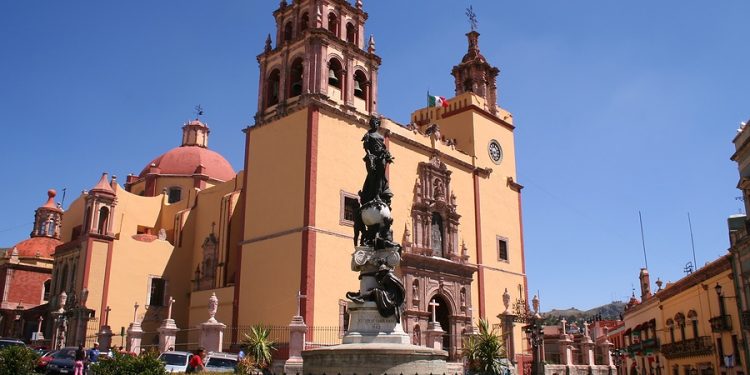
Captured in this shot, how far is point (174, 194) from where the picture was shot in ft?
136

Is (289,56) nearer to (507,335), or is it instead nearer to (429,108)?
(429,108)

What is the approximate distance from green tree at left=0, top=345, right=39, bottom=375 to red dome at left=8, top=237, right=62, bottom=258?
3059cm

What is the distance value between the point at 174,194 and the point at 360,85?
621 inches

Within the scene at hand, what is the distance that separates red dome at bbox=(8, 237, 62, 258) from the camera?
44.1 m

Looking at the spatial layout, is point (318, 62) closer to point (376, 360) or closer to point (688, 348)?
point (376, 360)

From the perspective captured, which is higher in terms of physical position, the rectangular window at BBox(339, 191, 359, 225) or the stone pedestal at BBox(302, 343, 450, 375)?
the rectangular window at BBox(339, 191, 359, 225)

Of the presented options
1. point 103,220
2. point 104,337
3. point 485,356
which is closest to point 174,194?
point 103,220

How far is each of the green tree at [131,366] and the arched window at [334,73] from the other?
2002cm

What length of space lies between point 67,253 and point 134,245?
3825 mm

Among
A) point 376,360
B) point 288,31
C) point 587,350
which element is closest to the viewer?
point 376,360

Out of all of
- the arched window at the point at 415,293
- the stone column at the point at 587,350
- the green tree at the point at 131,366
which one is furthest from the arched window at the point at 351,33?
the green tree at the point at 131,366

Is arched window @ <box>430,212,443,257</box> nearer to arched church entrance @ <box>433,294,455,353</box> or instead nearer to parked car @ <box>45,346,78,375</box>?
arched church entrance @ <box>433,294,455,353</box>

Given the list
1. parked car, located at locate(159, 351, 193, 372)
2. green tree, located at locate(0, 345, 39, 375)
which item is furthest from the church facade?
green tree, located at locate(0, 345, 39, 375)

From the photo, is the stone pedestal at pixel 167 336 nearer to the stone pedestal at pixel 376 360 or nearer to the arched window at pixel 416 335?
the arched window at pixel 416 335
